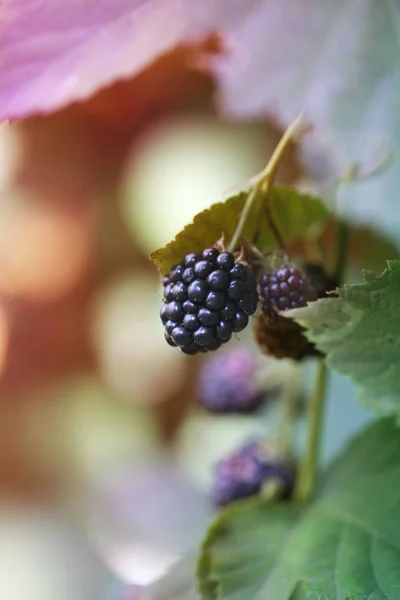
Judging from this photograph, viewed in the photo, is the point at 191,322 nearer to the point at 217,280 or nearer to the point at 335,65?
the point at 217,280

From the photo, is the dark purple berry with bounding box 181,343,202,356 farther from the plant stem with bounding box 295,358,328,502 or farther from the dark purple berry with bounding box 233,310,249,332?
the plant stem with bounding box 295,358,328,502

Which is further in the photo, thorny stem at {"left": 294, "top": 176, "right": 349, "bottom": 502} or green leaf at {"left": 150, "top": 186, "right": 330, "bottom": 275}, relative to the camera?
thorny stem at {"left": 294, "top": 176, "right": 349, "bottom": 502}

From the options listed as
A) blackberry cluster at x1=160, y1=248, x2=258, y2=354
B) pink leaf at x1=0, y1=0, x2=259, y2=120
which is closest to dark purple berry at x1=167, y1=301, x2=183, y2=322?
blackberry cluster at x1=160, y1=248, x2=258, y2=354

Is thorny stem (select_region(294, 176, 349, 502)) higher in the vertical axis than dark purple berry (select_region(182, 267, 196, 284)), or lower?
lower

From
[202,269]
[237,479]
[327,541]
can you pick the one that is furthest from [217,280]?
[237,479]

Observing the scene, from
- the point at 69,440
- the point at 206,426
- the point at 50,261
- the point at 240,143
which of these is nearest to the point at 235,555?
the point at 206,426

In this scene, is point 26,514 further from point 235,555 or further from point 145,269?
point 235,555

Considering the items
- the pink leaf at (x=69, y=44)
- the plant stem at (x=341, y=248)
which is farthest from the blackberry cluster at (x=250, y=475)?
the pink leaf at (x=69, y=44)
